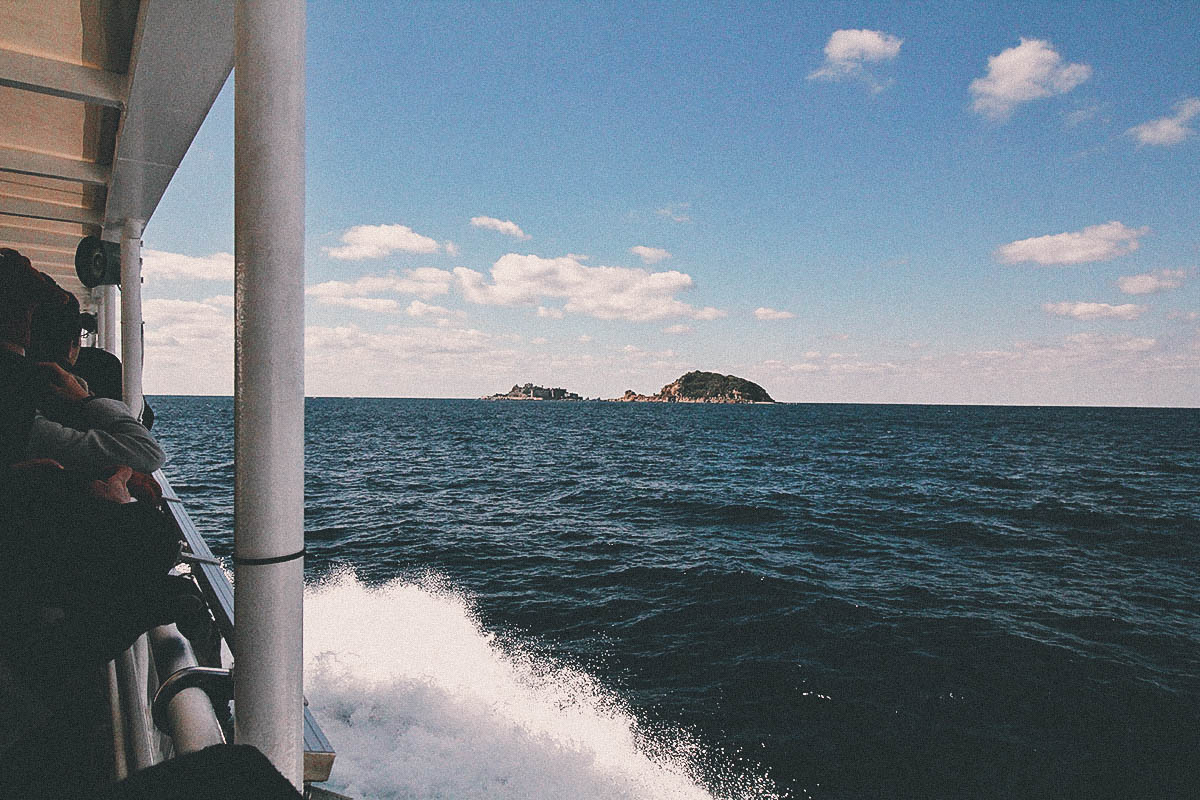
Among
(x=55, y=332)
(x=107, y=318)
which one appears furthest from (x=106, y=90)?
(x=107, y=318)

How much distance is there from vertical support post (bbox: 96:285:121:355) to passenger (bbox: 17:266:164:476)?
8.48 meters

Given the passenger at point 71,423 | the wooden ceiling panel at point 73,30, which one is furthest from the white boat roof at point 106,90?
the passenger at point 71,423

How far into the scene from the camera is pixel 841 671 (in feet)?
26.3

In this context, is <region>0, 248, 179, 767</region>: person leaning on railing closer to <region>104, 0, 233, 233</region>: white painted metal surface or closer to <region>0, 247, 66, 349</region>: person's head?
<region>0, 247, 66, 349</region>: person's head

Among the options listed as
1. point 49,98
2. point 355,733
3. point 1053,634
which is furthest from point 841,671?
point 49,98

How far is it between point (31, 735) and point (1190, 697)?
38.2 feet

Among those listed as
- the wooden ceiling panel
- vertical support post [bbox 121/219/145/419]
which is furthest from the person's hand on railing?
vertical support post [bbox 121/219/145/419]

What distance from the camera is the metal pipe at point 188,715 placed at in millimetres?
1257

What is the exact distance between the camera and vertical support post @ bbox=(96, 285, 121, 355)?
28.9 ft

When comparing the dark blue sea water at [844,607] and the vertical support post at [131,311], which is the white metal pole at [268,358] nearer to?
the dark blue sea water at [844,607]

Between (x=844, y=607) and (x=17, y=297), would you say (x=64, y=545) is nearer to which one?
(x=17, y=297)

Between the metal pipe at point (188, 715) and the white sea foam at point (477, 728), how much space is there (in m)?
4.03

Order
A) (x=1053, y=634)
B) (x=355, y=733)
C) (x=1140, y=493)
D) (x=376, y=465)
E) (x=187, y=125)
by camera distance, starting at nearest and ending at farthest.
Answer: (x=187, y=125)
(x=355, y=733)
(x=1053, y=634)
(x=1140, y=493)
(x=376, y=465)

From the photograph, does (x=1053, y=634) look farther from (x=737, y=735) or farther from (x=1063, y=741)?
(x=737, y=735)
